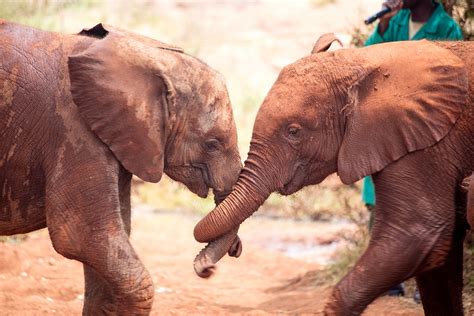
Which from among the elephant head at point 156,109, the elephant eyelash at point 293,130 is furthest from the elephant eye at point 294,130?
the elephant head at point 156,109

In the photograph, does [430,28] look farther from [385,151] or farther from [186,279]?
[186,279]

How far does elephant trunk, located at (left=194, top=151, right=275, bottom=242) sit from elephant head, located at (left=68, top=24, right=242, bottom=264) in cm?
13

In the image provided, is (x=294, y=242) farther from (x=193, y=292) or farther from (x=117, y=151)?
(x=117, y=151)

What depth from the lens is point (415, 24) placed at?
755cm

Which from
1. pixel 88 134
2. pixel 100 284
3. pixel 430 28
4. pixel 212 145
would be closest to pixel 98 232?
pixel 88 134

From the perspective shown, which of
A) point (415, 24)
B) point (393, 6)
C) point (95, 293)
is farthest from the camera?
point (393, 6)

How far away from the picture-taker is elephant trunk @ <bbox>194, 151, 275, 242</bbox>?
580 centimetres

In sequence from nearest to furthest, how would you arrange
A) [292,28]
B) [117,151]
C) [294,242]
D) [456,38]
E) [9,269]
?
[117,151], [456,38], [9,269], [294,242], [292,28]

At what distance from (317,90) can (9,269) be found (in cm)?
384

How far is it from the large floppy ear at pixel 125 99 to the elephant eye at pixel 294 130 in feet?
2.17

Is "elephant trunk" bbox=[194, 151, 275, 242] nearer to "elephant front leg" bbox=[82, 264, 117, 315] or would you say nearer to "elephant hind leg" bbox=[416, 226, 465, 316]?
"elephant front leg" bbox=[82, 264, 117, 315]

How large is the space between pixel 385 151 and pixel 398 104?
27 cm

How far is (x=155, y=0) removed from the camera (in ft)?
75.5

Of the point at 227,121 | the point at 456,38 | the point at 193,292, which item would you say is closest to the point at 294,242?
the point at 193,292
